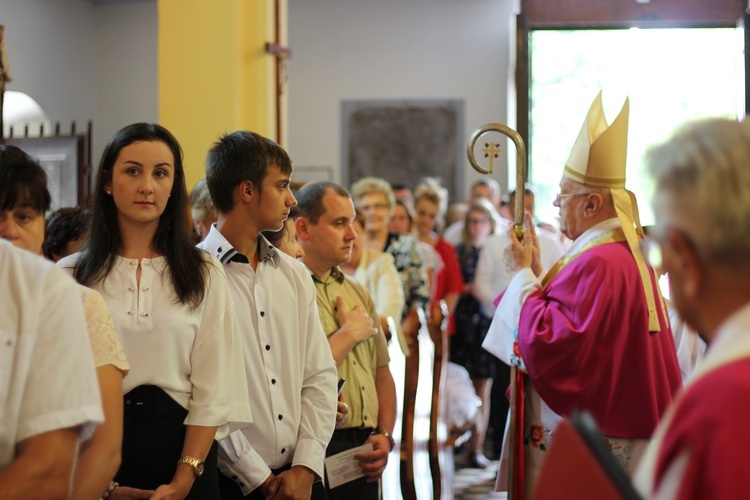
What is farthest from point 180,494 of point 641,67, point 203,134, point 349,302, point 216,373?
point 641,67

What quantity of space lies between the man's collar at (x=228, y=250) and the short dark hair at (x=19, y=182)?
81 cm

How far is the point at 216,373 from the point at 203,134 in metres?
2.48

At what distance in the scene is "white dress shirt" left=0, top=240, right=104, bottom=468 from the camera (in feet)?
4.79

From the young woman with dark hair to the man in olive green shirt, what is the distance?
731 mm

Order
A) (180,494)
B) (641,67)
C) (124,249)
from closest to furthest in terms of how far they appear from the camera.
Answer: (180,494)
(124,249)
(641,67)

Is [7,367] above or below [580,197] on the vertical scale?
below

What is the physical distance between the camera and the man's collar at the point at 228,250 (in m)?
2.54

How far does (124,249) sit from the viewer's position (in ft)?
7.45

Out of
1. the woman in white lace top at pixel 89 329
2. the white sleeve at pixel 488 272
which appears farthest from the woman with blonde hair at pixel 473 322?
the woman in white lace top at pixel 89 329

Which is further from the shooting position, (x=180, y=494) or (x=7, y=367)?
(x=180, y=494)

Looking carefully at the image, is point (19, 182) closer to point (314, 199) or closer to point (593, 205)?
point (314, 199)

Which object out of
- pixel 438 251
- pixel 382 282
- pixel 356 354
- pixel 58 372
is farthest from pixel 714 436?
pixel 438 251

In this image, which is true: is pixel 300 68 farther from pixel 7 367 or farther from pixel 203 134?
pixel 7 367

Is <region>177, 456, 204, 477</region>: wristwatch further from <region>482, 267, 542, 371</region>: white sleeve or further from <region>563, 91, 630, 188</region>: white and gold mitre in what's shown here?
<region>563, 91, 630, 188</region>: white and gold mitre
